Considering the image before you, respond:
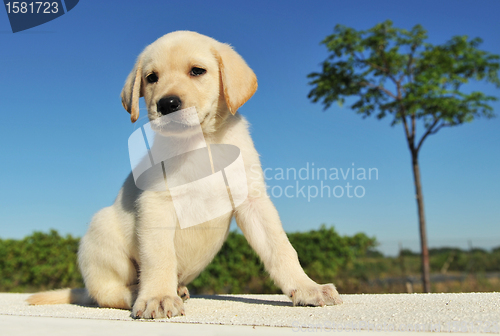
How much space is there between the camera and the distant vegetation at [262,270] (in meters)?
10.8

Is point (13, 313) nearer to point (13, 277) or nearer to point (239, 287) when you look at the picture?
point (239, 287)

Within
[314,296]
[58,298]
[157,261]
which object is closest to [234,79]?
[157,261]

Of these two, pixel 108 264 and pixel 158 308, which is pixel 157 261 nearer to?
pixel 158 308

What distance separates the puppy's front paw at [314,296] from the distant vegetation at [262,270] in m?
7.55

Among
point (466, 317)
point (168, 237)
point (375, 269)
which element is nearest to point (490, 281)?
point (375, 269)

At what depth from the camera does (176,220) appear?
3555 millimetres

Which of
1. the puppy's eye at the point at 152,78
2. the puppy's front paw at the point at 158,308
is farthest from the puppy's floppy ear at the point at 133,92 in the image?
the puppy's front paw at the point at 158,308

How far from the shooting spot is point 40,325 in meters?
2.88

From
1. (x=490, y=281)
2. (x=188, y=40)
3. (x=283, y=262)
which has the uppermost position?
(x=188, y=40)

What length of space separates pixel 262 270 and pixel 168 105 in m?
8.39

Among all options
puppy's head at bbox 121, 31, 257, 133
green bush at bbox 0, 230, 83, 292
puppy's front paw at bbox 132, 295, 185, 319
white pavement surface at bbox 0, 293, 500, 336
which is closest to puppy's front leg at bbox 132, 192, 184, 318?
puppy's front paw at bbox 132, 295, 185, 319

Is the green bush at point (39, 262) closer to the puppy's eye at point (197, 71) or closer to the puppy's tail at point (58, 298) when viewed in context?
the puppy's tail at point (58, 298)

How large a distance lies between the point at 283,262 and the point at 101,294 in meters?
1.89

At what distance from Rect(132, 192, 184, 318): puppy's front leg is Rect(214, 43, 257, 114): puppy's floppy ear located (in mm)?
1101
